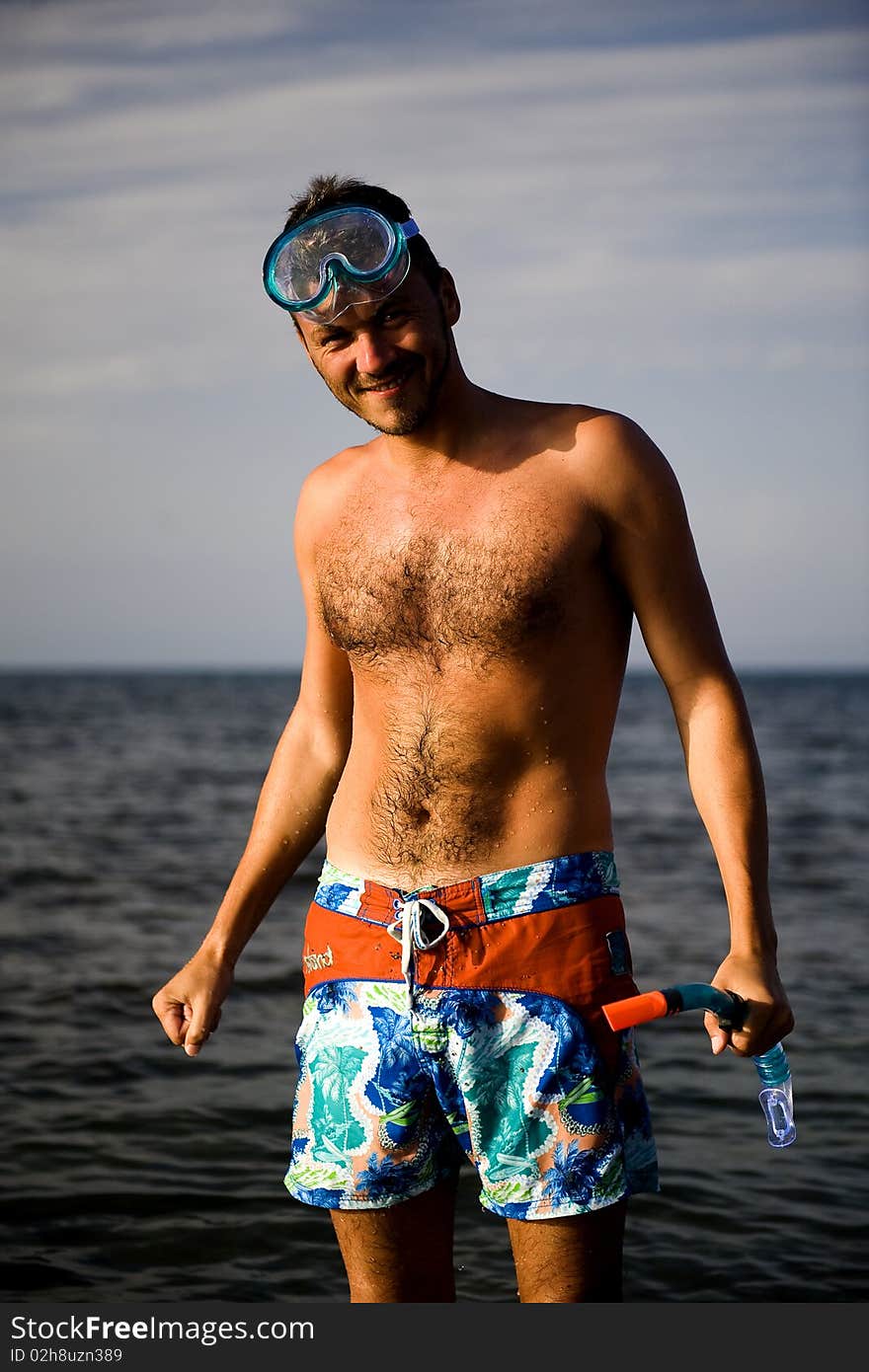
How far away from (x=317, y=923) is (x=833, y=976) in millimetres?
6147

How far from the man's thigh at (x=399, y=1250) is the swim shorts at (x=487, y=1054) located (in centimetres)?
4

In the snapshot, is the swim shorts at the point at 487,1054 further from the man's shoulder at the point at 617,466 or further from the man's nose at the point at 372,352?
the man's nose at the point at 372,352

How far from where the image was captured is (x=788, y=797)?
67.9ft

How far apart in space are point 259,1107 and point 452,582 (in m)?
3.95

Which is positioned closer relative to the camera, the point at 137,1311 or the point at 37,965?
the point at 137,1311

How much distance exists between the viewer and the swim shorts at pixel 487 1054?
8.73 ft

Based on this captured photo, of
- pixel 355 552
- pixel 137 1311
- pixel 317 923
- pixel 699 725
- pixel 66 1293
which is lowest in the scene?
pixel 66 1293

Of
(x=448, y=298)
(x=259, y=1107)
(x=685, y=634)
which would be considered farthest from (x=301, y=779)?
(x=259, y=1107)

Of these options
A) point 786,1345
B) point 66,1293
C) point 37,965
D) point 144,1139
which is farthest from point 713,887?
point 786,1345

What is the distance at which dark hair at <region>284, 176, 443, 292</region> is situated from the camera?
9.78 feet

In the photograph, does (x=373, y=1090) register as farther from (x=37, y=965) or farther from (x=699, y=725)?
(x=37, y=965)

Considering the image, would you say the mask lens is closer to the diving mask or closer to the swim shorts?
the diving mask

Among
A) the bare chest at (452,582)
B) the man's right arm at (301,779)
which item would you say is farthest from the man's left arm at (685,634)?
the man's right arm at (301,779)

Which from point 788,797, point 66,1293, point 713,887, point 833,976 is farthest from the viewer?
point 788,797
